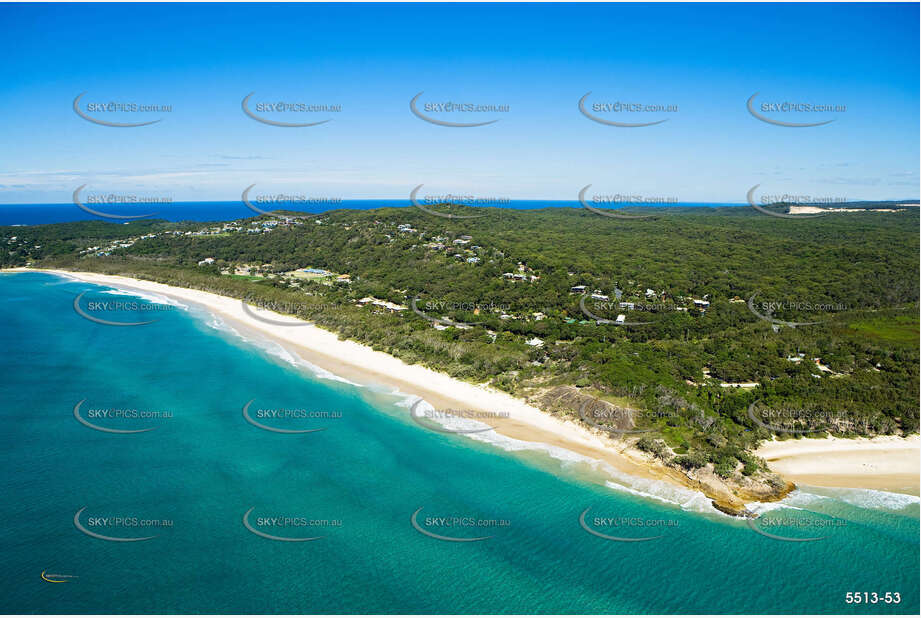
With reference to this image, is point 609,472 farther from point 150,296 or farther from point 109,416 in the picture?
point 150,296

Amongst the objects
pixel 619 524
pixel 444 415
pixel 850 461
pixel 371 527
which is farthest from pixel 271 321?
pixel 850 461

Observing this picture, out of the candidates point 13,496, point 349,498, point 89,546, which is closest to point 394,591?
point 349,498

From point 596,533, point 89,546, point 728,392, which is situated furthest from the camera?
point 728,392

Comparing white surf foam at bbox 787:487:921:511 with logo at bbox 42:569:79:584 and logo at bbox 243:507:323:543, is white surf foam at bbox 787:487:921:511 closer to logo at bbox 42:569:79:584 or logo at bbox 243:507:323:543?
logo at bbox 243:507:323:543

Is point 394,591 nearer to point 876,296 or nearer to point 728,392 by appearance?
point 728,392

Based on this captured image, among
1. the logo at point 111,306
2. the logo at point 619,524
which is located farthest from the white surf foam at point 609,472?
the logo at point 111,306

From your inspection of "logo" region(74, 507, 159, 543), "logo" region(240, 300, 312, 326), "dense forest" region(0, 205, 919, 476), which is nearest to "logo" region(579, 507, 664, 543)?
"dense forest" region(0, 205, 919, 476)

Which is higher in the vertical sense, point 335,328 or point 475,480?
point 335,328
